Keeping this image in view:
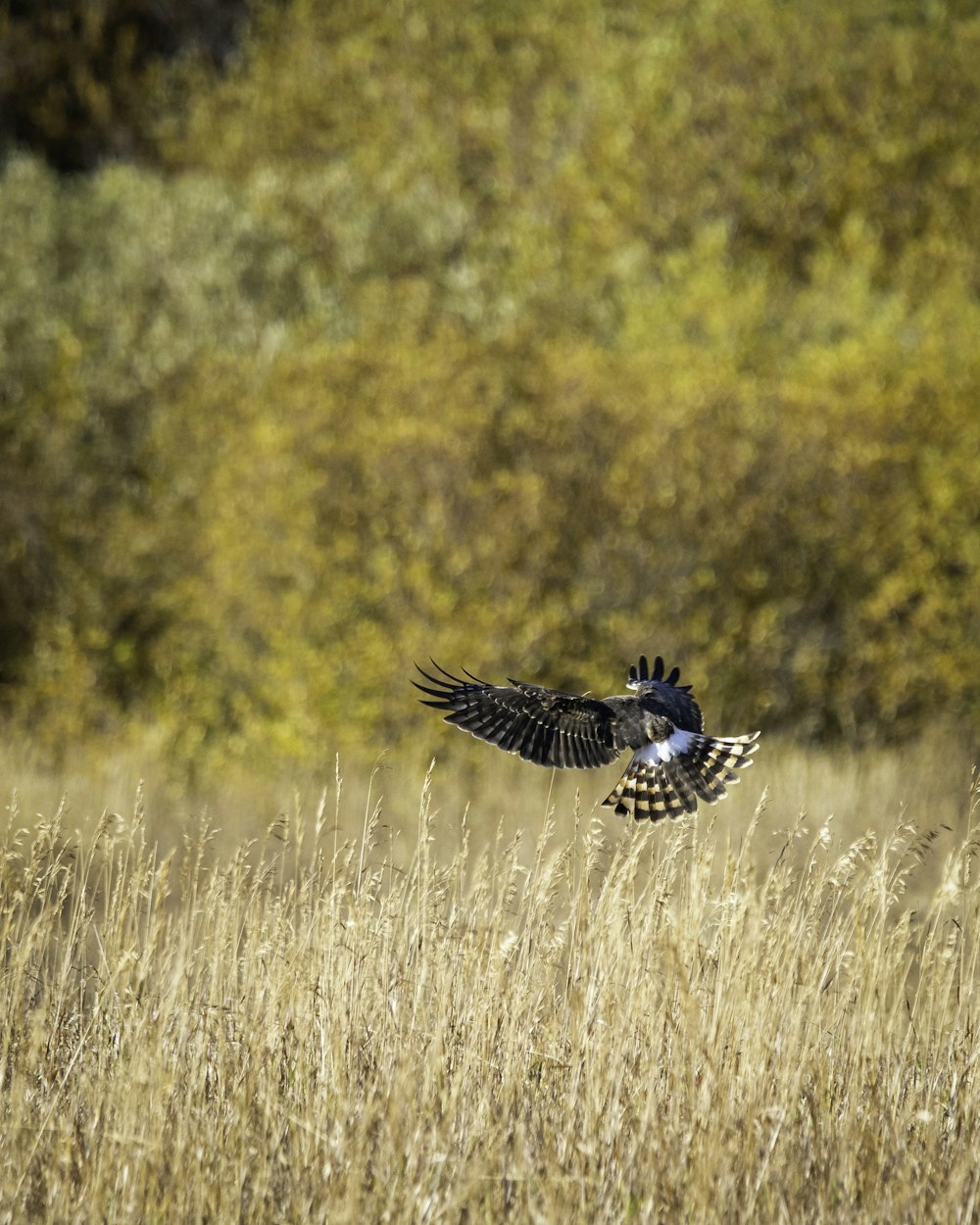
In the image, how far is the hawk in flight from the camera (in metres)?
4.98

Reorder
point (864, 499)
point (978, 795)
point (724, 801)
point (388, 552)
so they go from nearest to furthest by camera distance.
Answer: point (978, 795), point (724, 801), point (388, 552), point (864, 499)

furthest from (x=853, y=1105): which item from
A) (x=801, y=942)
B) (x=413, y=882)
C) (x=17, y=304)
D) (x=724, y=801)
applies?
(x=17, y=304)

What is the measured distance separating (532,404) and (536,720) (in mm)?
4814

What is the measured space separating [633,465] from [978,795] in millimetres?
5539

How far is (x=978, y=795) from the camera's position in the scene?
404 cm

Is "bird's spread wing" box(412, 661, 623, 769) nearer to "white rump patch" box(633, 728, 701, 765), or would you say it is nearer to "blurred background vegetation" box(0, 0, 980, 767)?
"white rump patch" box(633, 728, 701, 765)

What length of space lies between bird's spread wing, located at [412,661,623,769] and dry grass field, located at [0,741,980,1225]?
724mm

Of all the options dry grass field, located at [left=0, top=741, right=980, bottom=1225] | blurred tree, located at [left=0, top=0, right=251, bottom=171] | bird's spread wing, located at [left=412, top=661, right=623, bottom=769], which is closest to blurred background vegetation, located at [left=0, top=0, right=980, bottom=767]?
blurred tree, located at [left=0, top=0, right=251, bottom=171]

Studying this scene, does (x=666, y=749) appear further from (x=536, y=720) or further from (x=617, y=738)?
(x=536, y=720)

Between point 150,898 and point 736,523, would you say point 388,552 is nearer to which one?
point 736,523

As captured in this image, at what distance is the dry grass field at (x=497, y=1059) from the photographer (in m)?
3.58

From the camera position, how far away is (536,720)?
199 inches

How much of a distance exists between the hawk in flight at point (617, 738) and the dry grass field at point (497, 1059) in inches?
28.0

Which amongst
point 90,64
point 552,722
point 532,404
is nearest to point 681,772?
point 552,722
